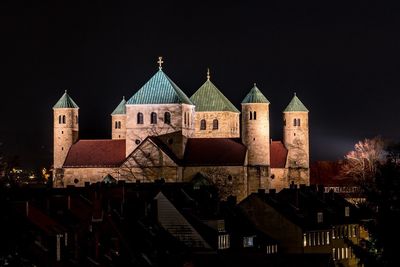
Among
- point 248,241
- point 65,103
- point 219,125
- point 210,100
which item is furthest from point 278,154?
point 248,241

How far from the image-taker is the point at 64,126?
147 meters

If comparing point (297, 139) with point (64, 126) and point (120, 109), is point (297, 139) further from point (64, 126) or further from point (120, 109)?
point (64, 126)

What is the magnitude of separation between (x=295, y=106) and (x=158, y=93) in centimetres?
2161

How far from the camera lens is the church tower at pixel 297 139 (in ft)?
490

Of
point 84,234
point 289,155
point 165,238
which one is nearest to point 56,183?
point 289,155

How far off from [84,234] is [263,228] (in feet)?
88.9

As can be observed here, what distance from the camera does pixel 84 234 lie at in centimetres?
6631

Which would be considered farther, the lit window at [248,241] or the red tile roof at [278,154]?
the red tile roof at [278,154]

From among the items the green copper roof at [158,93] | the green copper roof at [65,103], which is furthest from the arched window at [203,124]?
the green copper roof at [65,103]

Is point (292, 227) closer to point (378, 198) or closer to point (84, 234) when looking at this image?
point (84, 234)

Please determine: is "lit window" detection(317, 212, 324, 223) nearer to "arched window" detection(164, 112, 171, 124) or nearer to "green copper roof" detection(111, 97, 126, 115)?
"arched window" detection(164, 112, 171, 124)

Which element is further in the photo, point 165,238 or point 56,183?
point 56,183

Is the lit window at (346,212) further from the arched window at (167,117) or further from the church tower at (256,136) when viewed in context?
the arched window at (167,117)

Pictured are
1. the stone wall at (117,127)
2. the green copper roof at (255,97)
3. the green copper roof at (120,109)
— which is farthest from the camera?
the green copper roof at (120,109)
